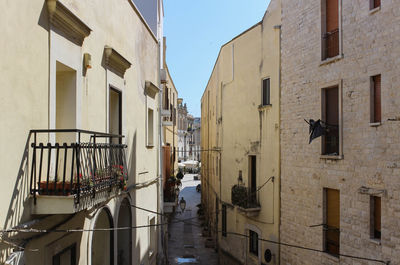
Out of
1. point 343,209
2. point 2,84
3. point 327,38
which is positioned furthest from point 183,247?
point 2,84

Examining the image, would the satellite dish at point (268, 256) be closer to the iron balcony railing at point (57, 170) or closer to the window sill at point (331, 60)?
the window sill at point (331, 60)

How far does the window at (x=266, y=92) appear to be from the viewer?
14.2 meters

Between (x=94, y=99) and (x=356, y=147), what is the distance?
6883 mm

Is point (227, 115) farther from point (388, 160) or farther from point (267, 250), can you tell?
point (388, 160)

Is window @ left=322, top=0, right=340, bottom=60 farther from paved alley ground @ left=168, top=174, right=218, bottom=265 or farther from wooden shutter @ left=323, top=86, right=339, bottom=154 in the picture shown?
paved alley ground @ left=168, top=174, right=218, bottom=265

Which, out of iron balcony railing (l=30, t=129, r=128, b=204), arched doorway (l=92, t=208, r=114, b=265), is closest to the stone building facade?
arched doorway (l=92, t=208, r=114, b=265)

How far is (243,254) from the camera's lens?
15.4 meters

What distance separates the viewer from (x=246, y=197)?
48.6ft

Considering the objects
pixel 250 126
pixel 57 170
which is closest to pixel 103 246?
pixel 57 170

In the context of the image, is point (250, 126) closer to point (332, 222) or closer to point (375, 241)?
point (332, 222)

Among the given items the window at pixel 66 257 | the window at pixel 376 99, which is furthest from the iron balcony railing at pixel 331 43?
the window at pixel 66 257

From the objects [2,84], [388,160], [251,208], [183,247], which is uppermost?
[2,84]

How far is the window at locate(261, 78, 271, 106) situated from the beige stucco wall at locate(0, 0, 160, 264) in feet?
17.5

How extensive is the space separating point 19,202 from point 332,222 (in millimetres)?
8879
